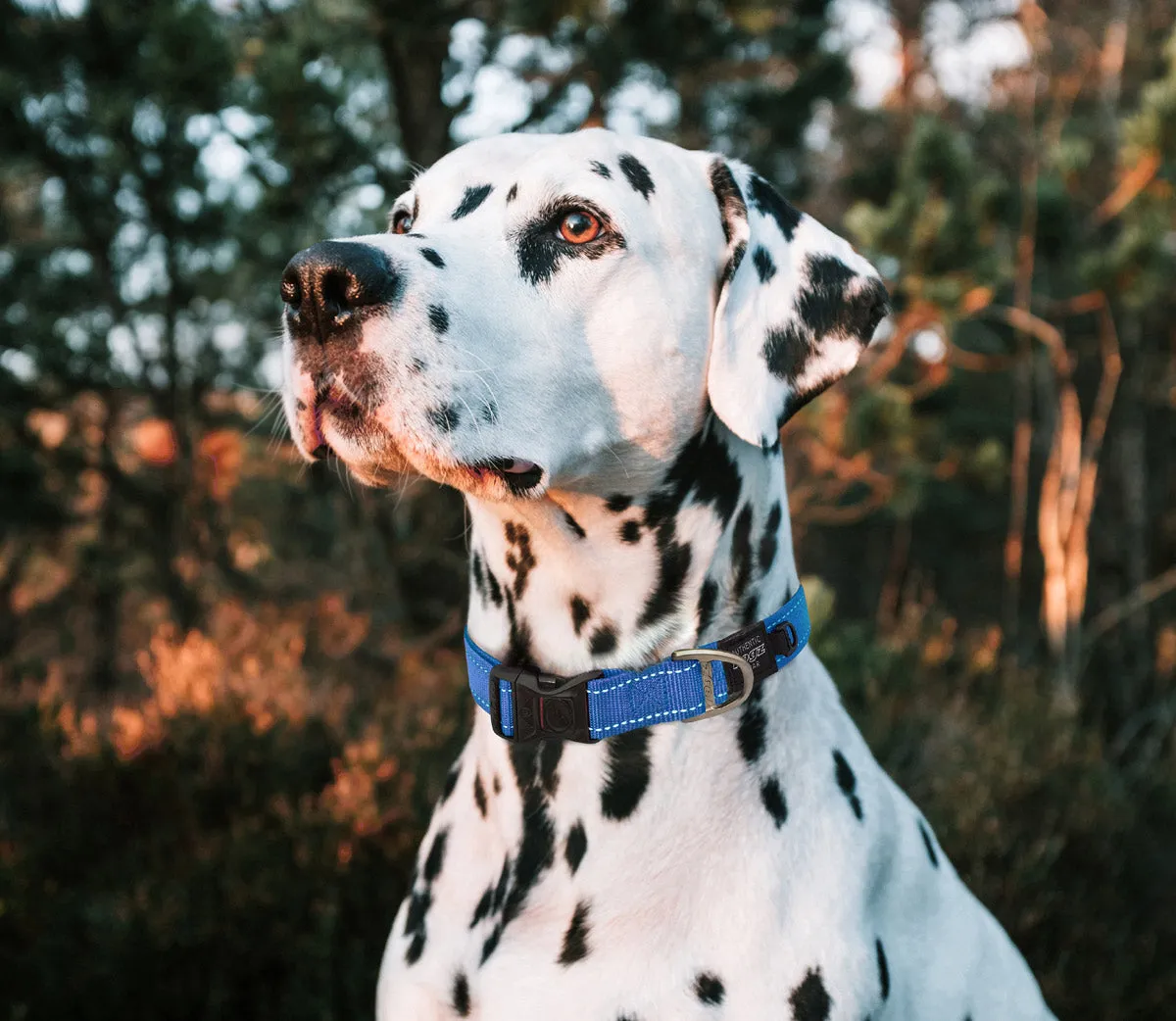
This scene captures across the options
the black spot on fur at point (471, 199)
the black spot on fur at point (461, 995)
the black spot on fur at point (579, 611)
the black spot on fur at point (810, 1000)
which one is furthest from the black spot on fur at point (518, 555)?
the black spot on fur at point (810, 1000)

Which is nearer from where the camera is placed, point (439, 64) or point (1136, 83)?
point (439, 64)

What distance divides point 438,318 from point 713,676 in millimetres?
873

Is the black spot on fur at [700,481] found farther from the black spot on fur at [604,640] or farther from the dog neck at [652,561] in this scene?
the black spot on fur at [604,640]

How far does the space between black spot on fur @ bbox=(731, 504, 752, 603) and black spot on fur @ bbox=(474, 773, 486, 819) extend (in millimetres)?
711

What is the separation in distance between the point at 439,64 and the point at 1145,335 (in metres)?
12.1

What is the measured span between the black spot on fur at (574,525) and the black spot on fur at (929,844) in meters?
1.06

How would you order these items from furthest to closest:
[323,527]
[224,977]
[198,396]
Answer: [323,527]
[198,396]
[224,977]

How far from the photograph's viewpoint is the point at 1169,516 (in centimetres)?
1398

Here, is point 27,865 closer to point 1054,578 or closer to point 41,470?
point 41,470

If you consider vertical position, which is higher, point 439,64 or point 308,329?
point 439,64

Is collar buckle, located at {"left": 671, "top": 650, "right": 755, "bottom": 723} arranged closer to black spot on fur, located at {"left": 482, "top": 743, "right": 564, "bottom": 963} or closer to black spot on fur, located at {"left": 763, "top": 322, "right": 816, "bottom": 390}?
black spot on fur, located at {"left": 482, "top": 743, "right": 564, "bottom": 963}

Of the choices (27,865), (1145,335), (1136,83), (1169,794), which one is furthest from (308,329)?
(1136,83)

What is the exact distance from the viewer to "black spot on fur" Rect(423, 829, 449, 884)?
215cm

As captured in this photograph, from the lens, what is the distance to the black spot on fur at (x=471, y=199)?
204 centimetres
